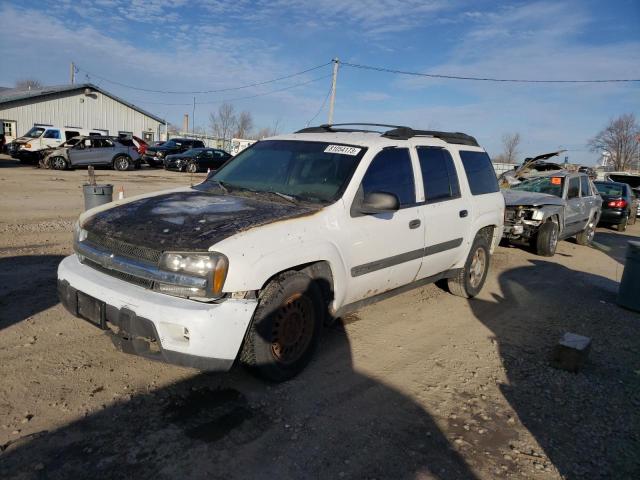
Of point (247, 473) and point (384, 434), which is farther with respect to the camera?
point (384, 434)

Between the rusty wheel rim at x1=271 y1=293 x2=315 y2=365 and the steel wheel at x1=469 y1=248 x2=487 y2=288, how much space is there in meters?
3.00

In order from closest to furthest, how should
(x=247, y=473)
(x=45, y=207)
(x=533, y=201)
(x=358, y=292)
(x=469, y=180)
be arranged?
(x=247, y=473)
(x=358, y=292)
(x=469, y=180)
(x=533, y=201)
(x=45, y=207)

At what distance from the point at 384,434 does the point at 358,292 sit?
4.16 feet

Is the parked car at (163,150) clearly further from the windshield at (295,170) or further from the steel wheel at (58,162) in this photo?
the windshield at (295,170)

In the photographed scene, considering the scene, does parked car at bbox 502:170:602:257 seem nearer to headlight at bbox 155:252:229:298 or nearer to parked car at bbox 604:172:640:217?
headlight at bbox 155:252:229:298

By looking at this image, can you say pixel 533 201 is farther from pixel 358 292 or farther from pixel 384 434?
pixel 384 434

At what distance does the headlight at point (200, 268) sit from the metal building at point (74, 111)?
3432cm

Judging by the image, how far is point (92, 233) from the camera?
11.4 feet

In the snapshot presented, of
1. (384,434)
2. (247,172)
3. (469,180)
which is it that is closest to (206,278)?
(384,434)

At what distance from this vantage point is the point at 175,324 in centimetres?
286

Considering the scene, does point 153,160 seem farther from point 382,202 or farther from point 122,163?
point 382,202

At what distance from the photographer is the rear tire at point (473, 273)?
5742 mm

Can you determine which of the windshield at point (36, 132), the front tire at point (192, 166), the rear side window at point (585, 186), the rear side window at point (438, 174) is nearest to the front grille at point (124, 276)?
the rear side window at point (438, 174)

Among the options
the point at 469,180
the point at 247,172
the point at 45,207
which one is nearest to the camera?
the point at 247,172
